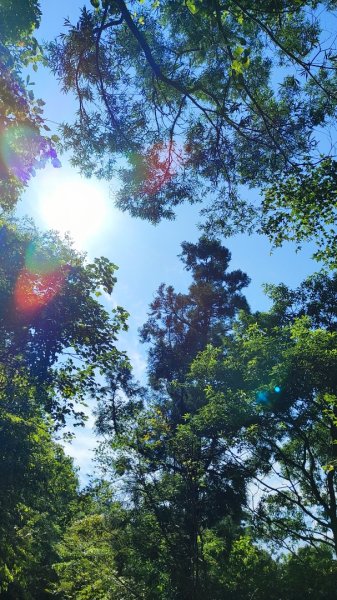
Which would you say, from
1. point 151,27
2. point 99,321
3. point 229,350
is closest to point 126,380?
point 229,350

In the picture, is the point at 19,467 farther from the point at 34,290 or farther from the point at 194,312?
the point at 194,312

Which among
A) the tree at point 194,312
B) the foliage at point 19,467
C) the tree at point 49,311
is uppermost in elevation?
the tree at point 194,312

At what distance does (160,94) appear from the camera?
7445 millimetres

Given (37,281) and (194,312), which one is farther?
(194,312)

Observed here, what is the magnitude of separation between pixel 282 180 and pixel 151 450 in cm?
960

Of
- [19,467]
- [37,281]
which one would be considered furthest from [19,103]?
[19,467]

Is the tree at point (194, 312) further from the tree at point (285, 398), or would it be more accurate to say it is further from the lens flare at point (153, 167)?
the lens flare at point (153, 167)

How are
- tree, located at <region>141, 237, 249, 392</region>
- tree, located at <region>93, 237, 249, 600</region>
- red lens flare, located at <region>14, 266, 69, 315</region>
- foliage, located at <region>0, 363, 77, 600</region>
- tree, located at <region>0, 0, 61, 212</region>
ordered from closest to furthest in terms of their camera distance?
tree, located at <region>0, 0, 61, 212</region> < foliage, located at <region>0, 363, 77, 600</region> < red lens flare, located at <region>14, 266, 69, 315</region> < tree, located at <region>93, 237, 249, 600</region> < tree, located at <region>141, 237, 249, 392</region>

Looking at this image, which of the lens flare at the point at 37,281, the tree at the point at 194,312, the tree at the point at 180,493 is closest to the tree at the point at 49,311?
the lens flare at the point at 37,281

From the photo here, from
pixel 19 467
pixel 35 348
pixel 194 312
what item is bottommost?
pixel 19 467

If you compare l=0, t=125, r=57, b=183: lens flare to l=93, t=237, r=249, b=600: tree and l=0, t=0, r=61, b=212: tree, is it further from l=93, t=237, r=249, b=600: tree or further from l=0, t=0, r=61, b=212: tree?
l=93, t=237, r=249, b=600: tree

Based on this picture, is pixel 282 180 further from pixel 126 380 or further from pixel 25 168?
pixel 126 380

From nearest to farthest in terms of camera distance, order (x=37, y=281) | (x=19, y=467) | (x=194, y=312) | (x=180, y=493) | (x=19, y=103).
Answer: (x=19, y=103) < (x=19, y=467) < (x=37, y=281) < (x=180, y=493) < (x=194, y=312)

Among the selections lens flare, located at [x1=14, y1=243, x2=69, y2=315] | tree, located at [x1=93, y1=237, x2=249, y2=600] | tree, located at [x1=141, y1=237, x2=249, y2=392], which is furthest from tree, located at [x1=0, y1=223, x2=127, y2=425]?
tree, located at [x1=141, y1=237, x2=249, y2=392]
